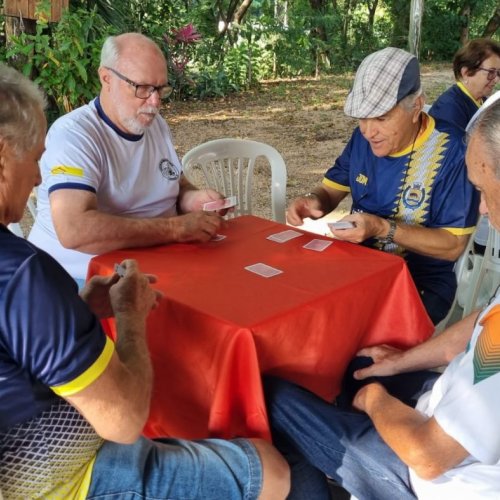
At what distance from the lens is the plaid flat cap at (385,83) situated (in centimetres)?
225

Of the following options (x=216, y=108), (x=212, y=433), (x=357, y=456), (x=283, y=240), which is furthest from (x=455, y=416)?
(x=216, y=108)

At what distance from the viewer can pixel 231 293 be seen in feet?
5.83

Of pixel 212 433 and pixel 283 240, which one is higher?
pixel 283 240

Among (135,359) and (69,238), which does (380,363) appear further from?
(69,238)

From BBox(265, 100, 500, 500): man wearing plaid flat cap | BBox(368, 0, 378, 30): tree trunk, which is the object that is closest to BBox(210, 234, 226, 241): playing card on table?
BBox(265, 100, 500, 500): man wearing plaid flat cap

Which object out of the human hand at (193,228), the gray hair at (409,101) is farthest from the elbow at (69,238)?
the gray hair at (409,101)

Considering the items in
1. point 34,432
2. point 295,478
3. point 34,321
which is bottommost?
point 295,478

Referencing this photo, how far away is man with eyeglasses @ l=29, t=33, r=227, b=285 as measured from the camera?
2.17 metres

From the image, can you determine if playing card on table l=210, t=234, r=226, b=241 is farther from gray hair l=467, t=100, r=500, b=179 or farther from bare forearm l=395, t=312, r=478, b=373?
gray hair l=467, t=100, r=500, b=179

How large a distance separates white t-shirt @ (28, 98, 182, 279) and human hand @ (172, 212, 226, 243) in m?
0.36

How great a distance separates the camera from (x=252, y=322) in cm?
158

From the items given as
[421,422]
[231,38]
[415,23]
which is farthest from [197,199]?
[231,38]

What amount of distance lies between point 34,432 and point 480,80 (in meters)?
3.72

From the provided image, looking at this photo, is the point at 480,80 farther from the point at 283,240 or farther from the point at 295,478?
the point at 295,478
